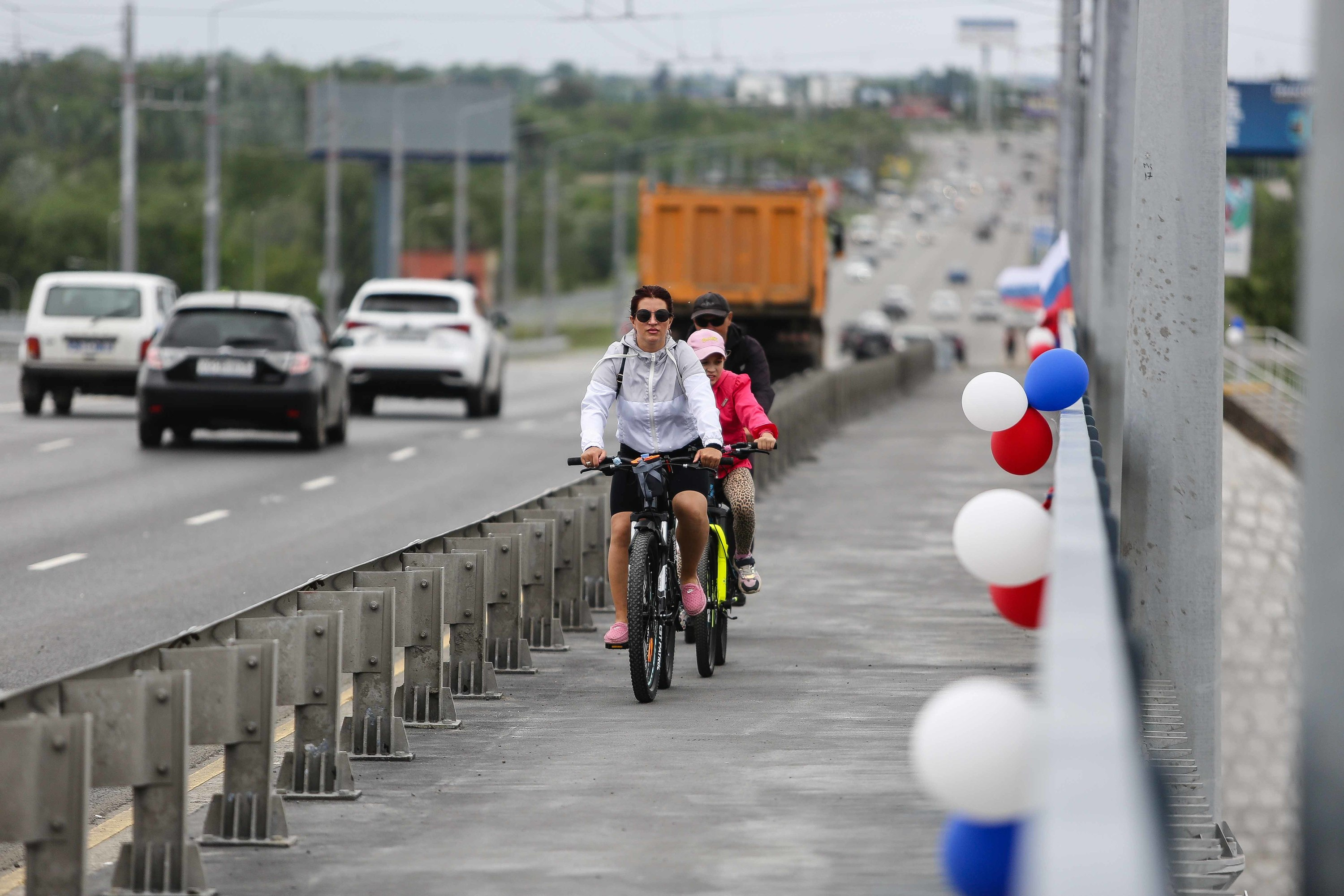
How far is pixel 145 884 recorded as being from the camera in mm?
6094

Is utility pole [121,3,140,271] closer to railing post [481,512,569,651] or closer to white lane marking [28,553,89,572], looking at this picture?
white lane marking [28,553,89,572]

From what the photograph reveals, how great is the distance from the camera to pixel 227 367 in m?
23.7

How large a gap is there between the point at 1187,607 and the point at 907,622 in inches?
130

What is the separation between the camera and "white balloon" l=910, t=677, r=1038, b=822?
4051mm

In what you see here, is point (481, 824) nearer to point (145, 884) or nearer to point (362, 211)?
point (145, 884)

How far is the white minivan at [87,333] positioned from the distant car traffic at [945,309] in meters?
94.6

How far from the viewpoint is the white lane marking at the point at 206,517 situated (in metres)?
18.0

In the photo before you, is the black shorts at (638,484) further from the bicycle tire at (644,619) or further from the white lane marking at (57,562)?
the white lane marking at (57,562)

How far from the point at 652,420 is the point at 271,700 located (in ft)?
11.1

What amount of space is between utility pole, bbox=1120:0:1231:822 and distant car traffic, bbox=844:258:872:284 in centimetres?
13473

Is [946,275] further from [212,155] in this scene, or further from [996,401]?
[996,401]

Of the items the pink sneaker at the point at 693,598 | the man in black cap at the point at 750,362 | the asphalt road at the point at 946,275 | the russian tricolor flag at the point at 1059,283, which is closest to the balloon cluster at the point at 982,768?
the pink sneaker at the point at 693,598

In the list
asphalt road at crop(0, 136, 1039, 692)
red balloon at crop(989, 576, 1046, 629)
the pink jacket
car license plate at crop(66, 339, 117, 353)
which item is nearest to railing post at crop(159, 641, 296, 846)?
red balloon at crop(989, 576, 1046, 629)

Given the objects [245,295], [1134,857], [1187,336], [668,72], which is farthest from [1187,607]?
[668,72]
